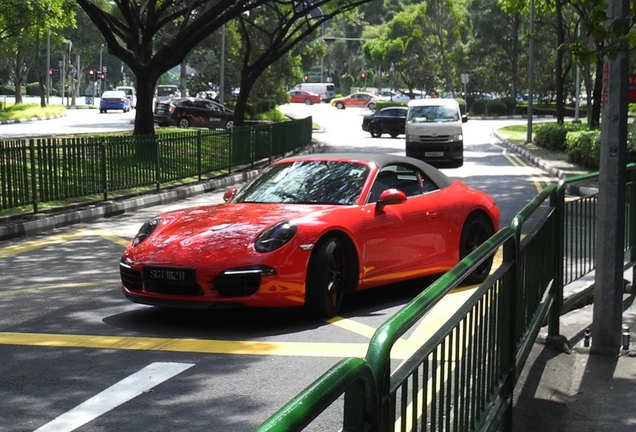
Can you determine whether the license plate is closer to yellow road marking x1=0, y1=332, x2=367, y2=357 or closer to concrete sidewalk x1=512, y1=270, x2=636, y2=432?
yellow road marking x1=0, y1=332, x2=367, y2=357

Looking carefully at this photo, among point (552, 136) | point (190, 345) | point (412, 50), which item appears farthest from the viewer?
point (412, 50)

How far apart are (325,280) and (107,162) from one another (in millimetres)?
11516

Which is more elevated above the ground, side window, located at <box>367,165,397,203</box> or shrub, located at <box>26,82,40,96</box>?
shrub, located at <box>26,82,40,96</box>

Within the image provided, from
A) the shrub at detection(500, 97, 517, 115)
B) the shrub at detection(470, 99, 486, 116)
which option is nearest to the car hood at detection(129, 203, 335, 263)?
the shrub at detection(470, 99, 486, 116)

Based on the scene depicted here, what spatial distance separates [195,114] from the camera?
50125 millimetres

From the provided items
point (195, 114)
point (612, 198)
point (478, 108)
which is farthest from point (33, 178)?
point (478, 108)

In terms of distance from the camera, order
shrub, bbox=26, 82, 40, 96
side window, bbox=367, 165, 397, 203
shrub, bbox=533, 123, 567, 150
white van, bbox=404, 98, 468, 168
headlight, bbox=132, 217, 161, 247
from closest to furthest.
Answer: headlight, bbox=132, 217, 161, 247 → side window, bbox=367, 165, 397, 203 → white van, bbox=404, 98, 468, 168 → shrub, bbox=533, 123, 567, 150 → shrub, bbox=26, 82, 40, 96

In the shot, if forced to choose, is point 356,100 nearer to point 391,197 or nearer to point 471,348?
point 391,197

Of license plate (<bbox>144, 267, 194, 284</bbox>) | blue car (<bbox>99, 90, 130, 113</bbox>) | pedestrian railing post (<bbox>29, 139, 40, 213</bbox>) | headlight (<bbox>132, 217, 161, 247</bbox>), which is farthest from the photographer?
blue car (<bbox>99, 90, 130, 113</bbox>)

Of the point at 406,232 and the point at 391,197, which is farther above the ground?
the point at 391,197

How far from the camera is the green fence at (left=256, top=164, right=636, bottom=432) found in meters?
2.78

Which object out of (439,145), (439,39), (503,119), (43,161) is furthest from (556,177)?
(439,39)

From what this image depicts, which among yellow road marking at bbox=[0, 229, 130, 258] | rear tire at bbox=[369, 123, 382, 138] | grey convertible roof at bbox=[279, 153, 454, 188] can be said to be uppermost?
grey convertible roof at bbox=[279, 153, 454, 188]

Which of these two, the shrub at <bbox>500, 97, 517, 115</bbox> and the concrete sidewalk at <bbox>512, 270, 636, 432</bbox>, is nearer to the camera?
the concrete sidewalk at <bbox>512, 270, 636, 432</bbox>
